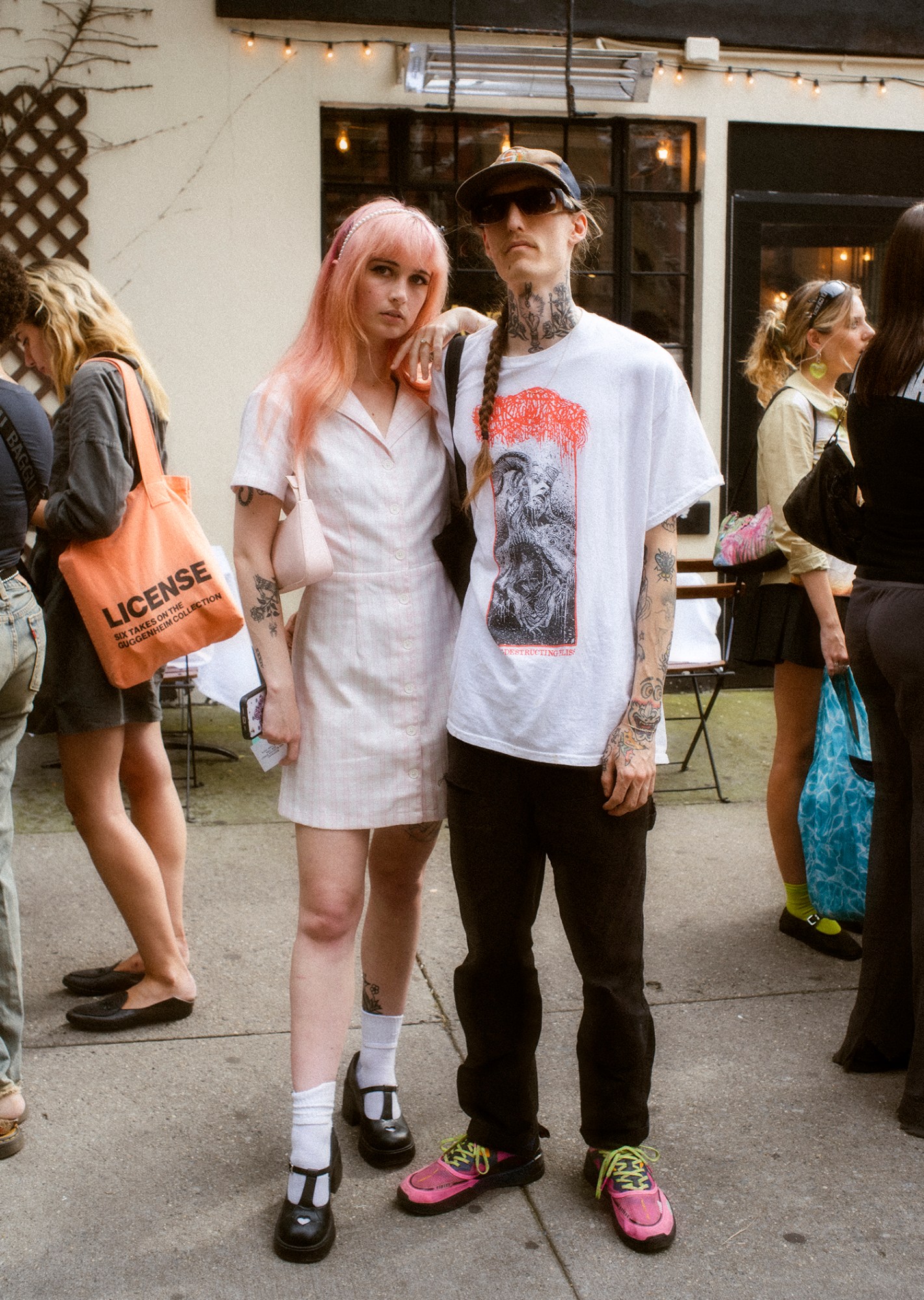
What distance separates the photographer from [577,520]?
2402 millimetres

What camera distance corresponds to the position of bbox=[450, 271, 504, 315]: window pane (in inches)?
289

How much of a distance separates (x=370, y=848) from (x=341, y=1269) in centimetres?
82

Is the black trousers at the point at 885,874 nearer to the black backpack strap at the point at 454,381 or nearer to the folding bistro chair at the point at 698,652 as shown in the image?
the black backpack strap at the point at 454,381

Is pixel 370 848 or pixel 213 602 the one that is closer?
pixel 370 848

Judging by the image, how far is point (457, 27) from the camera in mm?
6852

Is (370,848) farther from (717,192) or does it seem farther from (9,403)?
(717,192)

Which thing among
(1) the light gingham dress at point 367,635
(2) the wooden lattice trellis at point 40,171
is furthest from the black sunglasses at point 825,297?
(2) the wooden lattice trellis at point 40,171

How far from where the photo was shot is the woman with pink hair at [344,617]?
8.36 feet

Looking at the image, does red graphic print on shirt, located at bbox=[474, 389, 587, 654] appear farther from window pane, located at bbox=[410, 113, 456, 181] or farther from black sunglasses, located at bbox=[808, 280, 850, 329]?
window pane, located at bbox=[410, 113, 456, 181]

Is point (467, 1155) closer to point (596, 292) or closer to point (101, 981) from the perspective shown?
point (101, 981)

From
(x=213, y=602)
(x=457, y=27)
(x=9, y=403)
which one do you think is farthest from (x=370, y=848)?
(x=457, y=27)

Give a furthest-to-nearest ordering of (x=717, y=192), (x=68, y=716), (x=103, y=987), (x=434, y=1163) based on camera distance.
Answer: (x=717, y=192), (x=103, y=987), (x=68, y=716), (x=434, y=1163)

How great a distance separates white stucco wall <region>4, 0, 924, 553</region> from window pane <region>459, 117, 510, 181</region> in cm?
11

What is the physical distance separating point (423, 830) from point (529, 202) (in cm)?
127
